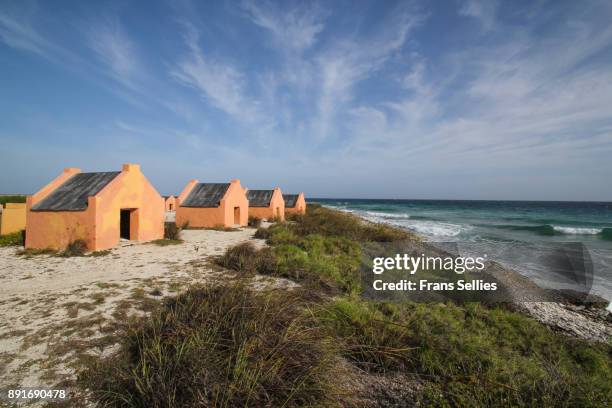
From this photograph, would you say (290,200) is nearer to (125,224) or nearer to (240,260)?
(125,224)

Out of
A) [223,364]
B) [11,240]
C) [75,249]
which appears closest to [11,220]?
Answer: [11,240]

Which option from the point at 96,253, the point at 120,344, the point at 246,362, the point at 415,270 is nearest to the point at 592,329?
the point at 415,270

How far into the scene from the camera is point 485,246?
56.2 ft

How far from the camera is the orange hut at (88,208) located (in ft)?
35.3

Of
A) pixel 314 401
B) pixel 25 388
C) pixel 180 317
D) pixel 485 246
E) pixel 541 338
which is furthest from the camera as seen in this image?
pixel 485 246

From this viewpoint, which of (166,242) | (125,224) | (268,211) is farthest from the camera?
(268,211)

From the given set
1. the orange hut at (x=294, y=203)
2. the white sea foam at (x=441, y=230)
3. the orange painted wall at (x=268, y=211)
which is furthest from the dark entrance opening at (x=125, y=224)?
the white sea foam at (x=441, y=230)

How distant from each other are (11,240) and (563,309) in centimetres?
2018

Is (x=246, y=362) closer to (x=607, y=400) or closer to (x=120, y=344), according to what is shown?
(x=120, y=344)

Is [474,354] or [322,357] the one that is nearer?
[322,357]

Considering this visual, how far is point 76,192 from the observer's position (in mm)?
11773

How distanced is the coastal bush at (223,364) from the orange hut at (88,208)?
28.8 ft

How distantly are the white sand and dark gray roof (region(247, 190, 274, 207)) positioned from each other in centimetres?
1423

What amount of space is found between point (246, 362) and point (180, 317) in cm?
157
